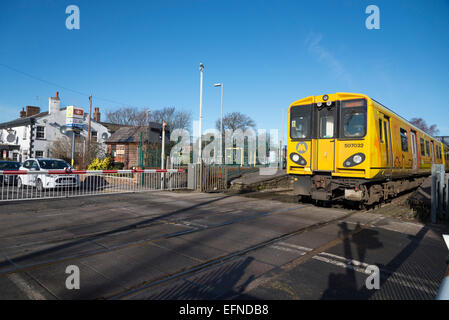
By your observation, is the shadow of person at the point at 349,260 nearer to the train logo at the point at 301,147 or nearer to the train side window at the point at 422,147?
the train logo at the point at 301,147

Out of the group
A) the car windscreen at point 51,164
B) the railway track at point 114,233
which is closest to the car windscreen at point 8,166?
the car windscreen at point 51,164

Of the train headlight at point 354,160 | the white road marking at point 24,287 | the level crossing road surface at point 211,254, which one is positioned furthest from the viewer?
the train headlight at point 354,160

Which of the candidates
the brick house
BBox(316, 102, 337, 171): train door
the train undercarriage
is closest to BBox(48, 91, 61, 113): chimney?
the brick house

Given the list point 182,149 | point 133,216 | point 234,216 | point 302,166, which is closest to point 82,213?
point 133,216

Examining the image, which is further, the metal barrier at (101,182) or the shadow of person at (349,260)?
the metal barrier at (101,182)

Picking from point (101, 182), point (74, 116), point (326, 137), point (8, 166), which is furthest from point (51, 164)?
point (74, 116)

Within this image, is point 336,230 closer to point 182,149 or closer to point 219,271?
point 219,271

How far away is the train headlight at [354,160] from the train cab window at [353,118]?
60 centimetres

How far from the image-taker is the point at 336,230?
6.68 meters

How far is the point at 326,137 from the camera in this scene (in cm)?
942

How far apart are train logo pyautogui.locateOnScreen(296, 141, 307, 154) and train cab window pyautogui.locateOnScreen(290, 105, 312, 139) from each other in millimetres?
226

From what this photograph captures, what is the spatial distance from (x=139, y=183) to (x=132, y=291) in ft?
37.8

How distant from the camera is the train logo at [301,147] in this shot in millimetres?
9869

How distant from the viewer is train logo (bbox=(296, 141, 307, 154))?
9.87 metres
